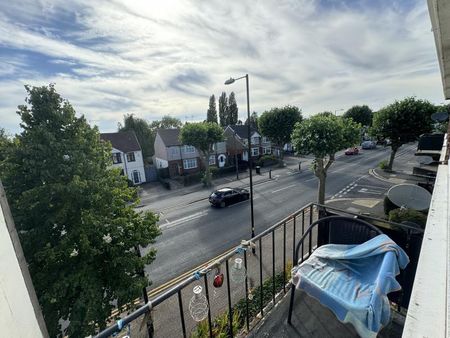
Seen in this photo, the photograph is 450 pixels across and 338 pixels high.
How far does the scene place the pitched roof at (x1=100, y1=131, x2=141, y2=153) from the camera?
26.7 meters

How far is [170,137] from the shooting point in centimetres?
2981

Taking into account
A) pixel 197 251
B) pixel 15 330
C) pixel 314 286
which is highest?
pixel 15 330

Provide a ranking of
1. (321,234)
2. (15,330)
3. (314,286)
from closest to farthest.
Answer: (15,330) < (314,286) < (321,234)

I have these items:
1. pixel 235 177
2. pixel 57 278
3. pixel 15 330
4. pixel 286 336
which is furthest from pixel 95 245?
pixel 235 177

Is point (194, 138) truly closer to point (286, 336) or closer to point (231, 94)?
point (286, 336)

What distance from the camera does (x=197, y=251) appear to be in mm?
11266

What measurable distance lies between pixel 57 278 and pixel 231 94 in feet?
169

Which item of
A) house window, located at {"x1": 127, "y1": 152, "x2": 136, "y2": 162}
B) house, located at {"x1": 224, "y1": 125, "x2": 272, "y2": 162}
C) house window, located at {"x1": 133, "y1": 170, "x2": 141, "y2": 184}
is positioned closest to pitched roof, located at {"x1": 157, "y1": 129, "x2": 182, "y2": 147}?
house window, located at {"x1": 127, "y1": 152, "x2": 136, "y2": 162}

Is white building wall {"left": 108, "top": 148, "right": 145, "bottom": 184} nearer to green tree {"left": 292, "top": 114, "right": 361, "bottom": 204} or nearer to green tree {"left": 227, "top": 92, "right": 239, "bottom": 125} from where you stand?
green tree {"left": 292, "top": 114, "right": 361, "bottom": 204}

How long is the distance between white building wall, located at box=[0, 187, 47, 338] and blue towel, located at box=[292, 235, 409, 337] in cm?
282

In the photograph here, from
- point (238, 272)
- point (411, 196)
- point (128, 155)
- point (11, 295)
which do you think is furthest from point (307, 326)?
point (128, 155)

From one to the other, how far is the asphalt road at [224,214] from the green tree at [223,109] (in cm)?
3016

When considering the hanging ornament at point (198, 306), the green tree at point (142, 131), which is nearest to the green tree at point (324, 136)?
the hanging ornament at point (198, 306)

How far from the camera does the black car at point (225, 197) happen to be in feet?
55.5
